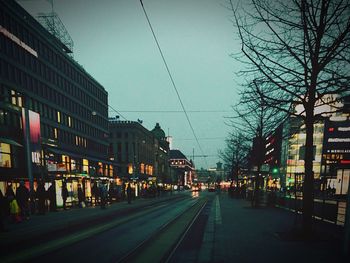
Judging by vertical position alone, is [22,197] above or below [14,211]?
above

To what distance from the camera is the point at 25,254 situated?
28.3 feet

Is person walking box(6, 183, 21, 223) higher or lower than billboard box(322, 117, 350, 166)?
lower

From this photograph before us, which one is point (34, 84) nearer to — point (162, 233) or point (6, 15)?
point (6, 15)

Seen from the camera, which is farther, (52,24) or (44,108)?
(52,24)

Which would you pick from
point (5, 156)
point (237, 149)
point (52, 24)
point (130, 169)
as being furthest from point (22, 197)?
point (130, 169)

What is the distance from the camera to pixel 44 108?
4362cm

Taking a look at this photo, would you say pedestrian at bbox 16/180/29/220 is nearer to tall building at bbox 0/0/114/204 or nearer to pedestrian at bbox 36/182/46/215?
tall building at bbox 0/0/114/204

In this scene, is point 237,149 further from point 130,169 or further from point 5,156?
point 130,169

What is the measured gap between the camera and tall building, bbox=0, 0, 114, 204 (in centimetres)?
2489

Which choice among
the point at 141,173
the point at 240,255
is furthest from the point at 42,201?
the point at 141,173

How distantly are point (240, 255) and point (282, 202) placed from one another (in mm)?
15001

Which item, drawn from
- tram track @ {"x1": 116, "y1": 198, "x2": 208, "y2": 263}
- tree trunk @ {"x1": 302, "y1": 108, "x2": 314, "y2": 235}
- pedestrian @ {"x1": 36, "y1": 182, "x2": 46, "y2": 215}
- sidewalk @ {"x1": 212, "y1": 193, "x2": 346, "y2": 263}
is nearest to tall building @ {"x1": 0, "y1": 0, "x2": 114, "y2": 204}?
pedestrian @ {"x1": 36, "y1": 182, "x2": 46, "y2": 215}

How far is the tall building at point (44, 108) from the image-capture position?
980 inches

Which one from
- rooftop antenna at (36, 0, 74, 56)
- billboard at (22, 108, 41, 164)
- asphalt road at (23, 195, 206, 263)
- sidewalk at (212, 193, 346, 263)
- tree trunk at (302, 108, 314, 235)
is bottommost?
asphalt road at (23, 195, 206, 263)
